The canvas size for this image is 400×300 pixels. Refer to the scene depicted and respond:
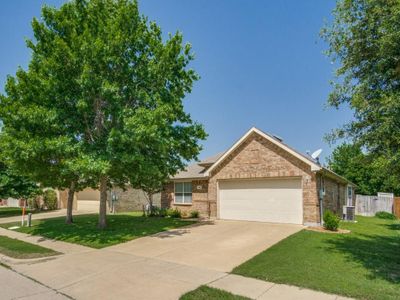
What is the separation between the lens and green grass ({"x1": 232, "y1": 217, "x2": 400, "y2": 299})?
19.9ft

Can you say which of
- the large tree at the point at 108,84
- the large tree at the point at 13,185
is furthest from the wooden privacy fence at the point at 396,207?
the large tree at the point at 13,185

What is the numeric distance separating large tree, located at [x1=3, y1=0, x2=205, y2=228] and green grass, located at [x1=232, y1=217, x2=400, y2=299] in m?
6.46

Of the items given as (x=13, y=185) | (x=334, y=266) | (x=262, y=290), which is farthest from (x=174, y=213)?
(x=262, y=290)

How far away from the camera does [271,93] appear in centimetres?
1981

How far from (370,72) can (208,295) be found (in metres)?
6.73

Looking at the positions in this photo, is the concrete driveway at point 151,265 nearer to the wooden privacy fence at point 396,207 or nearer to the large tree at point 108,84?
the large tree at point 108,84

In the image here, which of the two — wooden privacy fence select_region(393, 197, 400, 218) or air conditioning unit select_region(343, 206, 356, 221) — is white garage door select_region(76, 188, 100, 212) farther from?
wooden privacy fence select_region(393, 197, 400, 218)

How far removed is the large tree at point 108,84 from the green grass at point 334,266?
21.2 ft

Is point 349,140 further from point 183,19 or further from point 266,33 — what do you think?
point 183,19

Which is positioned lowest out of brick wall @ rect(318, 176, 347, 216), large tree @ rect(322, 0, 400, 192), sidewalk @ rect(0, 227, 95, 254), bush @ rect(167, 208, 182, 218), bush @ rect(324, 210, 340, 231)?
sidewalk @ rect(0, 227, 95, 254)

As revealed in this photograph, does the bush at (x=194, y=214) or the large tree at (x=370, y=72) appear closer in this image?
the large tree at (x=370, y=72)

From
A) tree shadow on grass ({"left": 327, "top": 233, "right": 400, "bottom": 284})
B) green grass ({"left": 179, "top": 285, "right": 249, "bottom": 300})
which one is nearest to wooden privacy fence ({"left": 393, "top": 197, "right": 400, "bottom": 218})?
tree shadow on grass ({"left": 327, "top": 233, "right": 400, "bottom": 284})

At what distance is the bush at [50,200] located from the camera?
3000 centimetres

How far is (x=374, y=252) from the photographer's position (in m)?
9.45
